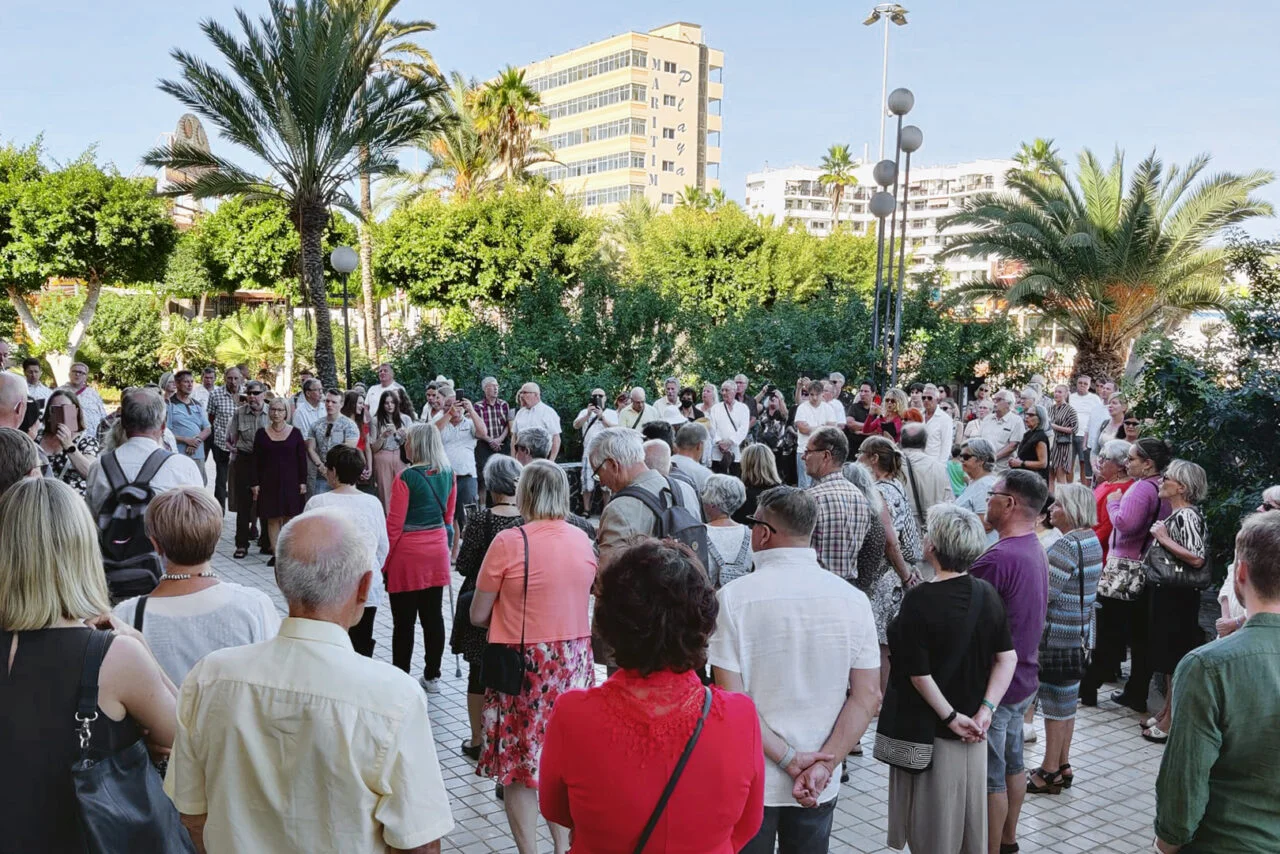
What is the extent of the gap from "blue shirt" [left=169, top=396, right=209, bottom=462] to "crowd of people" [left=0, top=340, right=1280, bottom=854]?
296 centimetres

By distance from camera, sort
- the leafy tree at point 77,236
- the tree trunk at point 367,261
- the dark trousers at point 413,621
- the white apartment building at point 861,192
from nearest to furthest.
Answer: the dark trousers at point 413,621, the leafy tree at point 77,236, the tree trunk at point 367,261, the white apartment building at point 861,192

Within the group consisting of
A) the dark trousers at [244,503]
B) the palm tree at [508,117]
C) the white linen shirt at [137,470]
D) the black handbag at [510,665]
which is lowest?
the dark trousers at [244,503]

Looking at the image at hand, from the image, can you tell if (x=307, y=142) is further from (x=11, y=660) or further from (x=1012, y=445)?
(x=11, y=660)

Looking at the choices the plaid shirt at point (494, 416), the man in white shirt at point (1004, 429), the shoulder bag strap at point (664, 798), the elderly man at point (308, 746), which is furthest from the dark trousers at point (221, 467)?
the shoulder bag strap at point (664, 798)

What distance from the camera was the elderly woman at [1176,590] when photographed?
5945 millimetres

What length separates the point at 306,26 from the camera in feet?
54.1

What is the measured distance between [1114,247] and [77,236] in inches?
979

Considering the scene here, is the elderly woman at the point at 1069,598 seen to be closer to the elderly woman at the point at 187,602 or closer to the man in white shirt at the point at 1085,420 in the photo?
the elderly woman at the point at 187,602

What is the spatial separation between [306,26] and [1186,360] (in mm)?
14698

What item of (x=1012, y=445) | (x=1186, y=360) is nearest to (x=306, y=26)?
(x=1012, y=445)

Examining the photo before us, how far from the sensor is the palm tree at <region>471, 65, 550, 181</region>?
3634 centimetres

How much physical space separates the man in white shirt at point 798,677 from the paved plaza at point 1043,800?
92 centimetres

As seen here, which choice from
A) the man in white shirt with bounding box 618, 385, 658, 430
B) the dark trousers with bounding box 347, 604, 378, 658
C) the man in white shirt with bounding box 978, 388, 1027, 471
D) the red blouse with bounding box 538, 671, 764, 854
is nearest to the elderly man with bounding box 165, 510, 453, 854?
the red blouse with bounding box 538, 671, 764, 854

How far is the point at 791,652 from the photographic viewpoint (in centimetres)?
311
